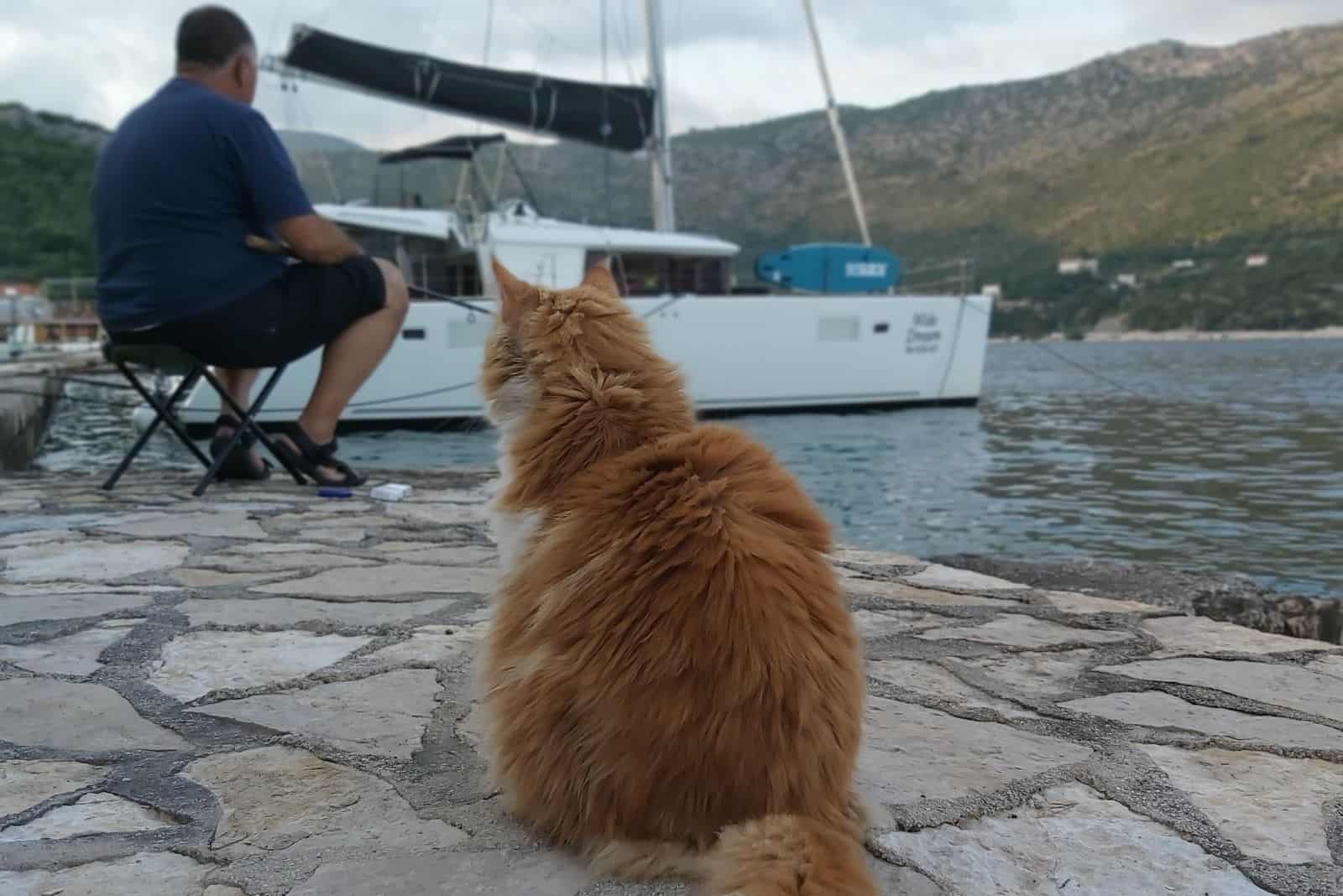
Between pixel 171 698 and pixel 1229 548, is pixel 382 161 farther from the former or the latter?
pixel 171 698

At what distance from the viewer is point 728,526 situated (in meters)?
1.22

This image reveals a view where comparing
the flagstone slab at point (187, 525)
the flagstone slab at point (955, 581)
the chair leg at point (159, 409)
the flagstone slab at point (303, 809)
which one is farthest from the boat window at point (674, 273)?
the flagstone slab at point (303, 809)

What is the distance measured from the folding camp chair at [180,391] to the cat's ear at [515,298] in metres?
2.44

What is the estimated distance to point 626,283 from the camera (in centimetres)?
1227

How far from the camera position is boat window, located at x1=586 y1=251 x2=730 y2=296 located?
41.3 feet

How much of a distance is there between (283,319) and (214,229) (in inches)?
15.5

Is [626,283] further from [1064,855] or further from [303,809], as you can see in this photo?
[1064,855]

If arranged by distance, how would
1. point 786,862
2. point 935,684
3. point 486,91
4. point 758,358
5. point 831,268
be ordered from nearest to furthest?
point 786,862 < point 935,684 < point 486,91 < point 758,358 < point 831,268

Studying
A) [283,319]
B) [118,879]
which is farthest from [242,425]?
[118,879]

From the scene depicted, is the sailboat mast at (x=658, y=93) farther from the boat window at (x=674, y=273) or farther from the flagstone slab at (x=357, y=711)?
the flagstone slab at (x=357, y=711)

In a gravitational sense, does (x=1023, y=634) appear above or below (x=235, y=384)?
below

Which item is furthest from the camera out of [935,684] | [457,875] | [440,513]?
[440,513]

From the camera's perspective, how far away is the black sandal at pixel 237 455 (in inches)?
169

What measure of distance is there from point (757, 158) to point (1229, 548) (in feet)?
152
